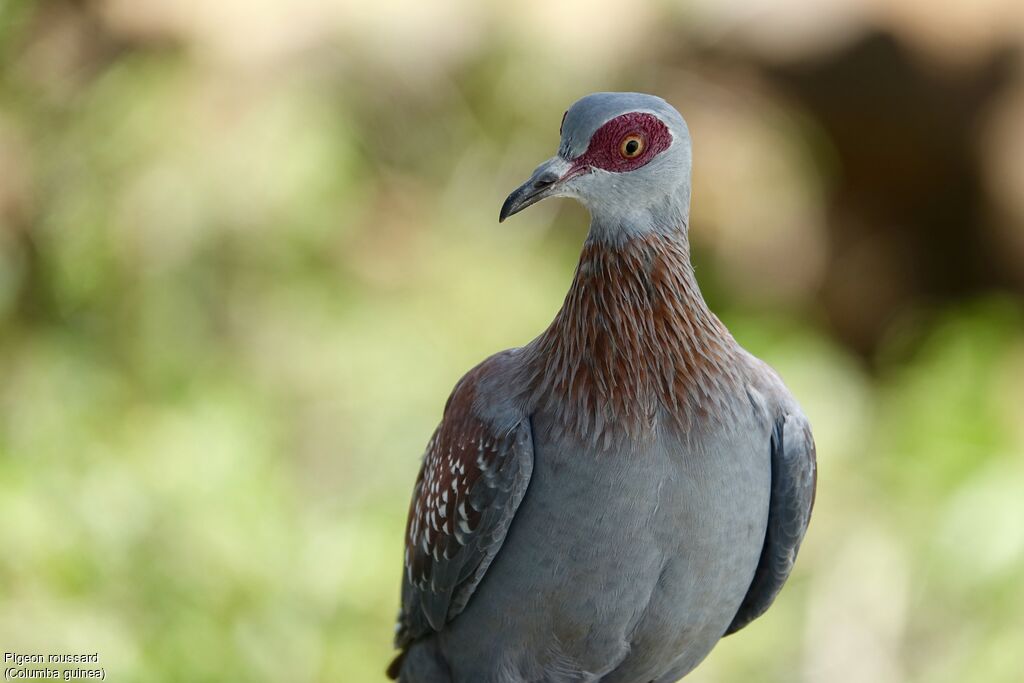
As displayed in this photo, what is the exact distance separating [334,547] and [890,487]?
3.31 meters

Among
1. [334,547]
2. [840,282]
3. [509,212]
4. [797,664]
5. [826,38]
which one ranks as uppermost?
[826,38]

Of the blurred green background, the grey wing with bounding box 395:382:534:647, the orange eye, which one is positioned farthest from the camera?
the blurred green background

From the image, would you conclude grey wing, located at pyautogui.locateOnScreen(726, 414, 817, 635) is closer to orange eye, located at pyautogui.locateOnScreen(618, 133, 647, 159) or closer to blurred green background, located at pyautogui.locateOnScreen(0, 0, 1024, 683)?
orange eye, located at pyautogui.locateOnScreen(618, 133, 647, 159)

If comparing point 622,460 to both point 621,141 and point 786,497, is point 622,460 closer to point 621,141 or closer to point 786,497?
point 786,497

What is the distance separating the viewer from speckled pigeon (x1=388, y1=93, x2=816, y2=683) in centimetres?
232

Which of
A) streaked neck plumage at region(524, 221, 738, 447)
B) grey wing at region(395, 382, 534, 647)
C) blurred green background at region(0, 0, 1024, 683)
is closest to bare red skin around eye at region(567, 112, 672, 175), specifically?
streaked neck plumage at region(524, 221, 738, 447)

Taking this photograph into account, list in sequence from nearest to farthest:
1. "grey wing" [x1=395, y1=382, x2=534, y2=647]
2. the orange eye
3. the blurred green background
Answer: the orange eye, "grey wing" [x1=395, y1=382, x2=534, y2=647], the blurred green background

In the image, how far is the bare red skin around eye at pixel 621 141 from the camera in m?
2.28

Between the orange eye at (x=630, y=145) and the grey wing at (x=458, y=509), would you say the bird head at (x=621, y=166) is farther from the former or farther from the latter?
the grey wing at (x=458, y=509)

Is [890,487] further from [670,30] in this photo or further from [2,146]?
[2,146]

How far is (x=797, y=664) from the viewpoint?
640cm

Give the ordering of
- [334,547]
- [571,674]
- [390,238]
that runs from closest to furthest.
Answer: [571,674] → [334,547] → [390,238]

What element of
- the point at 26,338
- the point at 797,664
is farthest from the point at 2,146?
the point at 797,664

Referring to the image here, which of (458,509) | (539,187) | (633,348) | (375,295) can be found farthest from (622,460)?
(375,295)
